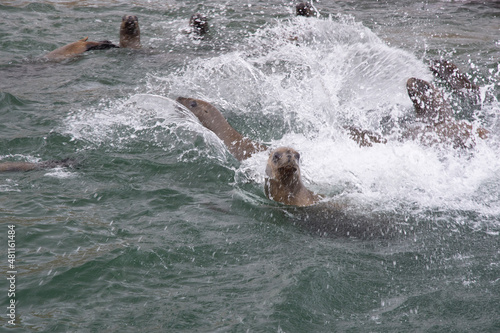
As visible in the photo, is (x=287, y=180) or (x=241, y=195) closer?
(x=287, y=180)

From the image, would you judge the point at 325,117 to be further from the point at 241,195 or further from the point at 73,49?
the point at 73,49

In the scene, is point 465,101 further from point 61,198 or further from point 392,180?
point 61,198

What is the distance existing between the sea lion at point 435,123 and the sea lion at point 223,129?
1924mm

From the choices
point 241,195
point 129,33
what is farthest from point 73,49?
point 241,195

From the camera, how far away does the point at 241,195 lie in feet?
18.2

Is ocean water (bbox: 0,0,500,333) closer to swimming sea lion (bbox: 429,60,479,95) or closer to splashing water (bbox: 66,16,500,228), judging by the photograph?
splashing water (bbox: 66,16,500,228)

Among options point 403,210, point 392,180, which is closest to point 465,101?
point 392,180

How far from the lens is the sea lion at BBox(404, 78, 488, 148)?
6.41m

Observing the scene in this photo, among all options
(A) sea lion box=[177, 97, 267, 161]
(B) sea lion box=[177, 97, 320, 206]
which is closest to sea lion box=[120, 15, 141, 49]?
(A) sea lion box=[177, 97, 267, 161]

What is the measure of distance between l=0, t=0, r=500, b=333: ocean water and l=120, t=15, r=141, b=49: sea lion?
0.25m

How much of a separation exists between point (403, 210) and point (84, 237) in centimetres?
292

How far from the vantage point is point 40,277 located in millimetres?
4094

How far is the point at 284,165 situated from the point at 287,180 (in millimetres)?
199

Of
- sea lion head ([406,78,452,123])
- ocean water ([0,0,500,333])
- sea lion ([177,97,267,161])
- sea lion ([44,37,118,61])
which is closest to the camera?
ocean water ([0,0,500,333])
